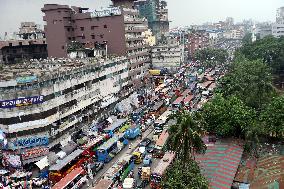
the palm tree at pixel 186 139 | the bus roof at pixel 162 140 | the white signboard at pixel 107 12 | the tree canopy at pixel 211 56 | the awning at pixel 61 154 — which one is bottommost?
the awning at pixel 61 154

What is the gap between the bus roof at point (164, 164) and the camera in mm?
43906

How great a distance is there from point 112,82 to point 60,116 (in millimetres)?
23236

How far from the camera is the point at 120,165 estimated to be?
159ft

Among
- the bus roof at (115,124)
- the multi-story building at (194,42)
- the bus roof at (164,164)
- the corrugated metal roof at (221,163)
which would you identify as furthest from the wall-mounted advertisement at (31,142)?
the multi-story building at (194,42)

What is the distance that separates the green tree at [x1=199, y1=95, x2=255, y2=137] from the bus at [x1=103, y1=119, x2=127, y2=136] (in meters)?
17.6

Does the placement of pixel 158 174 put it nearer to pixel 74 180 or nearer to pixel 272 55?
pixel 74 180

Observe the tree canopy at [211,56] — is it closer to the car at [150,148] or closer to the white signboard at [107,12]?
the white signboard at [107,12]

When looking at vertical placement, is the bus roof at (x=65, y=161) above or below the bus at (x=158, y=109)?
below

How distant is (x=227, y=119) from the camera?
53844mm

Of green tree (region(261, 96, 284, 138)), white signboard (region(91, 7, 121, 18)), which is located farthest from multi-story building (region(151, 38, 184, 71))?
green tree (region(261, 96, 284, 138))

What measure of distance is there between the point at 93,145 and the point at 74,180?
39.9 ft

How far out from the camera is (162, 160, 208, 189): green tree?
116 ft

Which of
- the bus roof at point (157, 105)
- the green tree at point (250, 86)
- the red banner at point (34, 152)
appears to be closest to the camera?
the red banner at point (34, 152)

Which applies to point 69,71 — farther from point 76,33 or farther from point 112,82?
point 76,33
